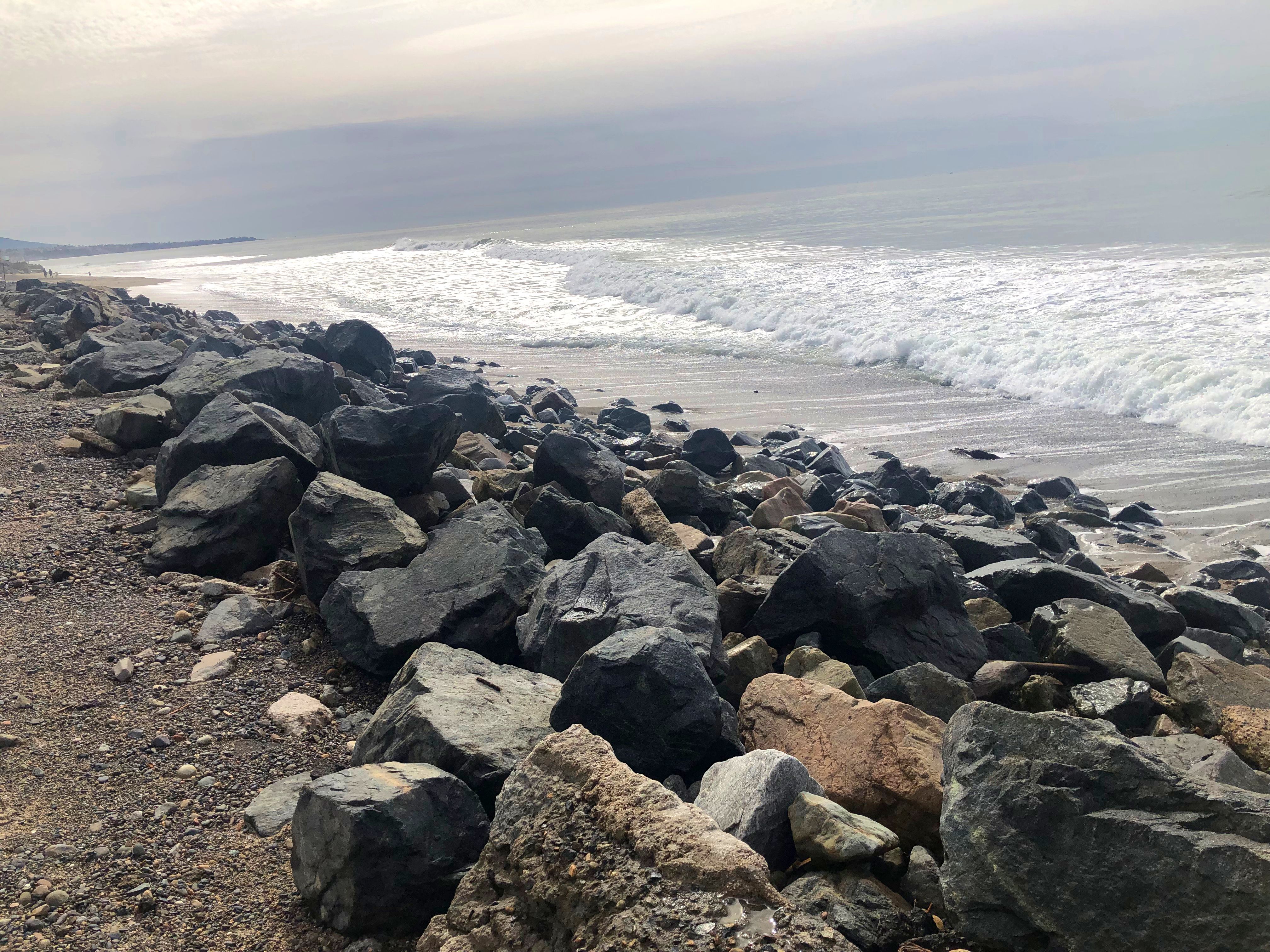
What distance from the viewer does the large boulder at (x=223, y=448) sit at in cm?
563

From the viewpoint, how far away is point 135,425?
6840 mm

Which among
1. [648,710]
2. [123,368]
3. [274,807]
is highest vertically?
[123,368]

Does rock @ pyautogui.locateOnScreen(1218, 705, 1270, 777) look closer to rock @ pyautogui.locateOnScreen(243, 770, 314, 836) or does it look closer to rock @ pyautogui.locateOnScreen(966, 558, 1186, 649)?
rock @ pyautogui.locateOnScreen(966, 558, 1186, 649)

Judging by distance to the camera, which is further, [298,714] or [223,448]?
[223,448]

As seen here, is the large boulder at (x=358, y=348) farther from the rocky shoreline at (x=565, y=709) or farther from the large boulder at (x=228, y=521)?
the large boulder at (x=228, y=521)

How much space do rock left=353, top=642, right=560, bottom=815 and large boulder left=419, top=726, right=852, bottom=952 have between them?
0.40m

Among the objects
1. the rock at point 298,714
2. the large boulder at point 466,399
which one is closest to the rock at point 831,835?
the rock at point 298,714

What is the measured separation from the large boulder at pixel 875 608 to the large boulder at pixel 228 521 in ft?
9.30

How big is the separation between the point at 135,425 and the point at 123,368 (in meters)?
2.67

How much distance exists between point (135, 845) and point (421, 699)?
3.28 feet

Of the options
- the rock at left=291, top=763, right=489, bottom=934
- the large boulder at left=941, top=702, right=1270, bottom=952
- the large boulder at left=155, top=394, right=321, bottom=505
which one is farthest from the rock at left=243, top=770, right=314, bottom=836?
the large boulder at left=155, top=394, right=321, bottom=505

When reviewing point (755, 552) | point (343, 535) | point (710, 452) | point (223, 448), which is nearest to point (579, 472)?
point (755, 552)

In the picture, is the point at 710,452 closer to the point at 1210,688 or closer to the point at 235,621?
the point at 235,621

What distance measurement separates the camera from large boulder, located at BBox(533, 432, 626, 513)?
19.4ft
